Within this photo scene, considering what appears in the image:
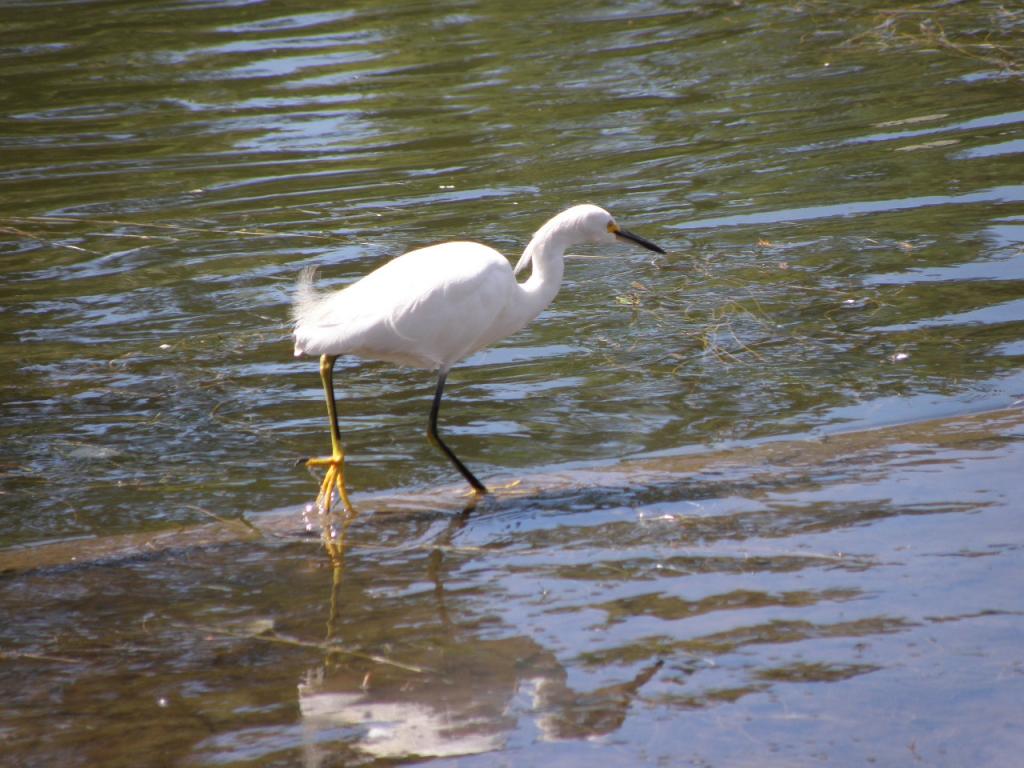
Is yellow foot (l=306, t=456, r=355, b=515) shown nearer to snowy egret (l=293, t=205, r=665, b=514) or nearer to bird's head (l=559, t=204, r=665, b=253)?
snowy egret (l=293, t=205, r=665, b=514)

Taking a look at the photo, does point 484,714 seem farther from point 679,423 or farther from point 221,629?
point 679,423

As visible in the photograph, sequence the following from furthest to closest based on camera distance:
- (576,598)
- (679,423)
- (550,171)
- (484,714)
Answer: (550,171) < (679,423) < (576,598) < (484,714)

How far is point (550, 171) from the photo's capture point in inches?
431

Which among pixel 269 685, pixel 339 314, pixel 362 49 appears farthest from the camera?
pixel 362 49

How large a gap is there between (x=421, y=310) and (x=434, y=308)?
0.18 feet

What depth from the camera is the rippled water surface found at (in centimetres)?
403

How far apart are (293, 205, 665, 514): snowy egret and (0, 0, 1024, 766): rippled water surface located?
54 cm

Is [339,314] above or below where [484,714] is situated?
above

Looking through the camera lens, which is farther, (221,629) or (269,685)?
(221,629)

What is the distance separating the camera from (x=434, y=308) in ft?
19.0

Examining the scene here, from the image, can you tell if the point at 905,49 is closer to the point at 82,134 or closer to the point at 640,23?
the point at 640,23

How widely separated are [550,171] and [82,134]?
5062 millimetres

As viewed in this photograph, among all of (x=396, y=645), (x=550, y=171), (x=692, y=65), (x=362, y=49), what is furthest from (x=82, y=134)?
(x=396, y=645)

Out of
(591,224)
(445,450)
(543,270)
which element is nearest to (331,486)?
(445,450)
